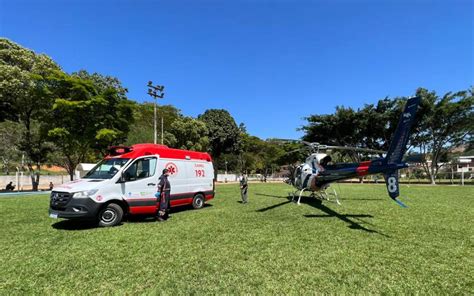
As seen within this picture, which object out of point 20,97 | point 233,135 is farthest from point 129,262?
point 233,135

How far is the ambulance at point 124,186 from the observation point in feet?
23.7

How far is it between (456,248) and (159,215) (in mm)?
7728

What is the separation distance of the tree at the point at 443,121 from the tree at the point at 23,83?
37.4 m

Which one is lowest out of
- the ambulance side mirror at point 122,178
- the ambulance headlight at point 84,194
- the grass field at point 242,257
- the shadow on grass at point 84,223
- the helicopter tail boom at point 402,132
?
the grass field at point 242,257

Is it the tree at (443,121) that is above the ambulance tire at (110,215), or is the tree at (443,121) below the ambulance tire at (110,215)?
above

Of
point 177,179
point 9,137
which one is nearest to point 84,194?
point 177,179

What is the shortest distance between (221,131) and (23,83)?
2689 cm

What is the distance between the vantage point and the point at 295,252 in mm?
5262

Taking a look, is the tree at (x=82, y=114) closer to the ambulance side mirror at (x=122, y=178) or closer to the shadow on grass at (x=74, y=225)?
the shadow on grass at (x=74, y=225)

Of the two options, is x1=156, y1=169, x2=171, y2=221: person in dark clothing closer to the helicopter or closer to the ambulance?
the ambulance

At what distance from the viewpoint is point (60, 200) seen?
7.25m

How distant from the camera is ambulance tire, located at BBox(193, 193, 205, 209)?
11.1m

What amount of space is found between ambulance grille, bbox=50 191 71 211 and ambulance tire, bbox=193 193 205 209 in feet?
16.0

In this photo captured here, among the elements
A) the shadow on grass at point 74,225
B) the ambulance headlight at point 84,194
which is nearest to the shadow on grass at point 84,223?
the shadow on grass at point 74,225
